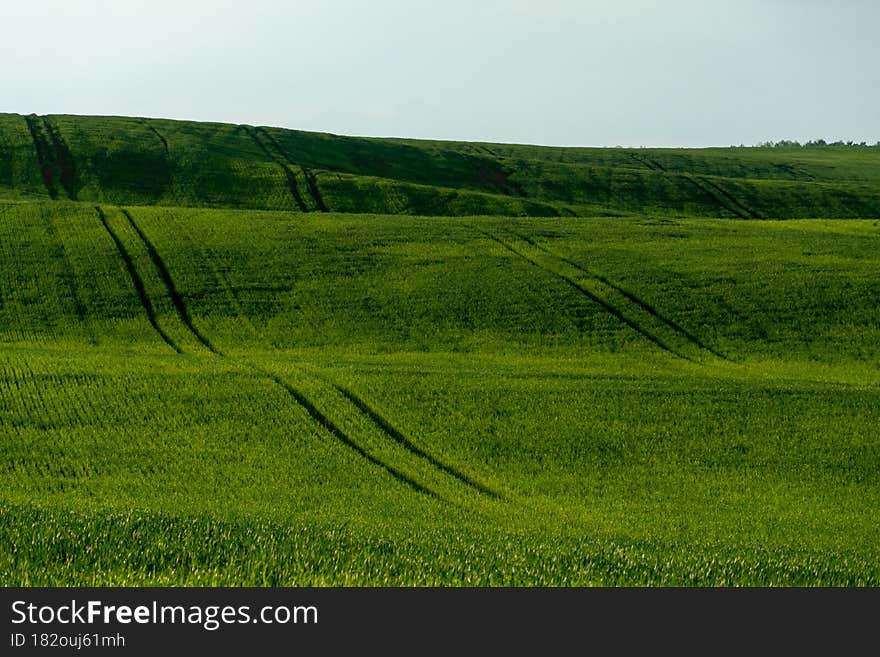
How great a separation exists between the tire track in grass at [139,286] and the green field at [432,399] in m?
0.18

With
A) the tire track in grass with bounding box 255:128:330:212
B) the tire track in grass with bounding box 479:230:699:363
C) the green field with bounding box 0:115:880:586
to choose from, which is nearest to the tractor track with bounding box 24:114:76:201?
the green field with bounding box 0:115:880:586

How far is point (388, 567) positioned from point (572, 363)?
29150 mm

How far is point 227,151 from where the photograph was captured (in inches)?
3844

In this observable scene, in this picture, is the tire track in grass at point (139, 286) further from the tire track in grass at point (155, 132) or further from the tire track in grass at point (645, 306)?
the tire track in grass at point (155, 132)

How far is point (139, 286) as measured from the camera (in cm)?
4622

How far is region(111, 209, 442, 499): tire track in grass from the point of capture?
23836mm

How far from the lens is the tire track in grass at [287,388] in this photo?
23836 millimetres

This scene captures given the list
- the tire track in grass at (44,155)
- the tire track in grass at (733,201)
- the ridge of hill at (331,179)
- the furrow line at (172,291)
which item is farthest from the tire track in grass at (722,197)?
the tire track in grass at (44,155)

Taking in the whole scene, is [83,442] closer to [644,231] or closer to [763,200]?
[644,231]

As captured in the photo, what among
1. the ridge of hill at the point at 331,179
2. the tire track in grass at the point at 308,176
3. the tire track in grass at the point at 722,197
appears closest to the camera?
the tire track in grass at the point at 308,176

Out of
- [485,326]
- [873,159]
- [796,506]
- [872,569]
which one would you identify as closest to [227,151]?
[485,326]

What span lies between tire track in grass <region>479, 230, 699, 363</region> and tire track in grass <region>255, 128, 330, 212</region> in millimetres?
27011

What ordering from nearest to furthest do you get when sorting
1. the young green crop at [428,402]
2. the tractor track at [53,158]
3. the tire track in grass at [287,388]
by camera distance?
the young green crop at [428,402] < the tire track in grass at [287,388] < the tractor track at [53,158]

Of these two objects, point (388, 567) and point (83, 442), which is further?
point (83, 442)
